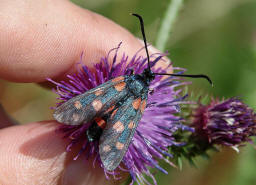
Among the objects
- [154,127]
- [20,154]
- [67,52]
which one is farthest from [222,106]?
[20,154]

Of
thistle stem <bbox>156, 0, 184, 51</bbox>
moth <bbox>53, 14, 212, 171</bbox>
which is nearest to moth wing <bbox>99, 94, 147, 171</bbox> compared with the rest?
moth <bbox>53, 14, 212, 171</bbox>

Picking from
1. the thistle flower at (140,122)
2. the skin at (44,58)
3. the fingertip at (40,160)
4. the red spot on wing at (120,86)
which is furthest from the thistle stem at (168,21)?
the fingertip at (40,160)

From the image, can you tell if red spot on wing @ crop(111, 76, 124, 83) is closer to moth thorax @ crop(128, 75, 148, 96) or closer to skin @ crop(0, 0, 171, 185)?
moth thorax @ crop(128, 75, 148, 96)

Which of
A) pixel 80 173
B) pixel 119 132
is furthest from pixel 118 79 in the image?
pixel 80 173

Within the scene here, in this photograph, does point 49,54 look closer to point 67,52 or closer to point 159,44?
point 67,52

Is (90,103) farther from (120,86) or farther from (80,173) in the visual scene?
(80,173)

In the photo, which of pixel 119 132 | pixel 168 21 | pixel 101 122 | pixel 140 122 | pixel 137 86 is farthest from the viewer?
pixel 168 21
